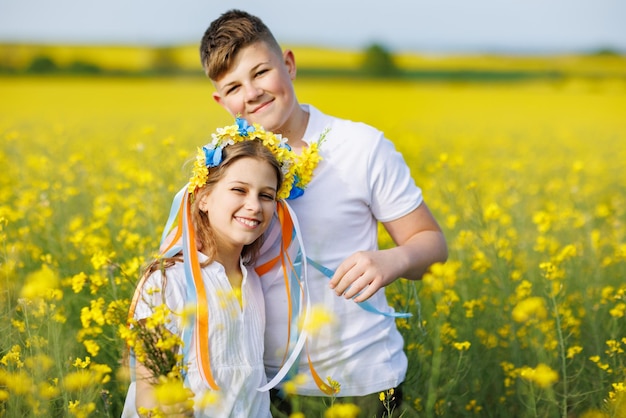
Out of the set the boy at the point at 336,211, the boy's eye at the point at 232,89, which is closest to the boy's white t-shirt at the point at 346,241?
the boy at the point at 336,211

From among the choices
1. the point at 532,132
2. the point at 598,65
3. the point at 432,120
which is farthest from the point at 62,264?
the point at 598,65

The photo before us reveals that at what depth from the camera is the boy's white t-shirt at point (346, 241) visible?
7.14 feet

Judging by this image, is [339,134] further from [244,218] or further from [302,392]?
[302,392]

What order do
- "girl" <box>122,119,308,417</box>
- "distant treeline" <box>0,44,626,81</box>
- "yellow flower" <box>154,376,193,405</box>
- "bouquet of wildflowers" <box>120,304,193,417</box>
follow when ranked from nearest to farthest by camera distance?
1. "yellow flower" <box>154,376,193,405</box>
2. "bouquet of wildflowers" <box>120,304,193,417</box>
3. "girl" <box>122,119,308,417</box>
4. "distant treeline" <box>0,44,626,81</box>

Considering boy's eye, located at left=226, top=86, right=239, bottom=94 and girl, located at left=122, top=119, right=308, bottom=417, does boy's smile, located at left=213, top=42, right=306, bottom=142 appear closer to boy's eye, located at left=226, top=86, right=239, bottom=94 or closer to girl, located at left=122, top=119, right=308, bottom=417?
boy's eye, located at left=226, top=86, right=239, bottom=94

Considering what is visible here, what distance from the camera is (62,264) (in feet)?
10.2

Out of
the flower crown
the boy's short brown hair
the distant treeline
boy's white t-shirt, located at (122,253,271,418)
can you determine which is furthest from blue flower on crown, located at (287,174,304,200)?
the distant treeline

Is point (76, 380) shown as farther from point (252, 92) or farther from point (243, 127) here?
point (252, 92)

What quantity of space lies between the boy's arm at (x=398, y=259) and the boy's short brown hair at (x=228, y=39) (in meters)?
0.67

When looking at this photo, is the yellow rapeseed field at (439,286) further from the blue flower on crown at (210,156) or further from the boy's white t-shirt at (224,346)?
the blue flower on crown at (210,156)

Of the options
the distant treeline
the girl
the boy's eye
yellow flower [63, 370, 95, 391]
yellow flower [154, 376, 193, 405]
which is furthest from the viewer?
the distant treeline

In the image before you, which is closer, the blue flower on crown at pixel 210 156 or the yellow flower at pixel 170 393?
the yellow flower at pixel 170 393

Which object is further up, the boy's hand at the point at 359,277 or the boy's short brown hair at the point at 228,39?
the boy's short brown hair at the point at 228,39

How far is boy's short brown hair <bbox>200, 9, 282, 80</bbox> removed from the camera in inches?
89.0
